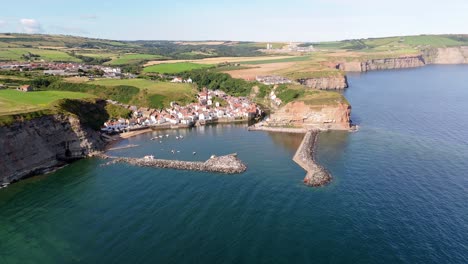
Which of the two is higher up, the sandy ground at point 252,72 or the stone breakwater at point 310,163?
the sandy ground at point 252,72

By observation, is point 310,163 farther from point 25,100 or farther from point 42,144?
point 25,100

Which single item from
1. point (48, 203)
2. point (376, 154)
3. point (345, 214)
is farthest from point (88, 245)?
point (376, 154)

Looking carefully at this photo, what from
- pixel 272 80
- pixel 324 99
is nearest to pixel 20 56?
pixel 272 80

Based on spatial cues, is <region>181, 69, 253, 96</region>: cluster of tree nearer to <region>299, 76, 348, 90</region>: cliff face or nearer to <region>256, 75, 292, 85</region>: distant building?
<region>256, 75, 292, 85</region>: distant building

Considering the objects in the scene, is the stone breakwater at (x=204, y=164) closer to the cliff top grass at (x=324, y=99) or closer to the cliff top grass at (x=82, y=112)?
the cliff top grass at (x=82, y=112)

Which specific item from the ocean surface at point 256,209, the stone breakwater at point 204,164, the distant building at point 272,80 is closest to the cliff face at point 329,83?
the distant building at point 272,80
